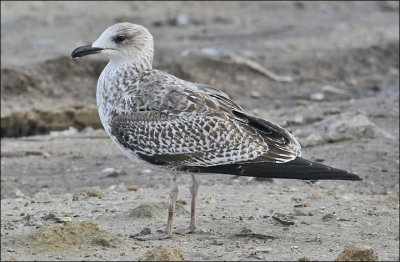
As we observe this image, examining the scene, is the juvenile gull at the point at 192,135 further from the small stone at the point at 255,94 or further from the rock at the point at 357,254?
the small stone at the point at 255,94

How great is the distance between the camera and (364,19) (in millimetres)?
18469

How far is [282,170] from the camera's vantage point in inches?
278

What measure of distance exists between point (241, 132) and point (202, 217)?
3.11 ft

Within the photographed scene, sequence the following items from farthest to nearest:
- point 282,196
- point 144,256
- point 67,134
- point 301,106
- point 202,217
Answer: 1. point 301,106
2. point 67,134
3. point 282,196
4. point 202,217
5. point 144,256

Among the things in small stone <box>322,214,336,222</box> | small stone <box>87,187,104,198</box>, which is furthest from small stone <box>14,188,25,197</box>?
small stone <box>322,214,336,222</box>

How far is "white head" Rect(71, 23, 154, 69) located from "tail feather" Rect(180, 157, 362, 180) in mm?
1034

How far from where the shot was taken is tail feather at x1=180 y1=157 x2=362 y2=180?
6.96m

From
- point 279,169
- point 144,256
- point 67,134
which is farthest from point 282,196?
point 67,134

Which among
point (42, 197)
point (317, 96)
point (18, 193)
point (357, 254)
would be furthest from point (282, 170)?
point (317, 96)

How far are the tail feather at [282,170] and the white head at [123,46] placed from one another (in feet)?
3.39

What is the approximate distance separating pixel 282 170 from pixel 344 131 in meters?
4.14

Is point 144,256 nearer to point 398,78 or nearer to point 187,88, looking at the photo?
point 187,88

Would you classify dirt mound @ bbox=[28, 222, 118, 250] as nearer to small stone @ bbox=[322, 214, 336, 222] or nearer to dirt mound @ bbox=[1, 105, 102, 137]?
small stone @ bbox=[322, 214, 336, 222]

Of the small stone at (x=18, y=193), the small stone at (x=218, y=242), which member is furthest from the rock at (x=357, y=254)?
the small stone at (x=18, y=193)
